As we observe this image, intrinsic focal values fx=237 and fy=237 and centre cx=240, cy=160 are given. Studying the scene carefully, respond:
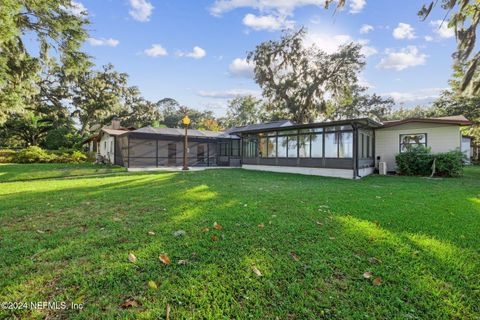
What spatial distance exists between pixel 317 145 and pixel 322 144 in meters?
0.29

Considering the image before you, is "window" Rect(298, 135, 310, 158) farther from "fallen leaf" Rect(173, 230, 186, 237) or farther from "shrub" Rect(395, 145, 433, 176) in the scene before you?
"fallen leaf" Rect(173, 230, 186, 237)

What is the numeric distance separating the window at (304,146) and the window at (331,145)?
1.03 metres

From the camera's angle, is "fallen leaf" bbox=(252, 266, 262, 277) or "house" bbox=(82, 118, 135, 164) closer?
"fallen leaf" bbox=(252, 266, 262, 277)

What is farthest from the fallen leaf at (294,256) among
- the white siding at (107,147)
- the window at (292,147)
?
the white siding at (107,147)

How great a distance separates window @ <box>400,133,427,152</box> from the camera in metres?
12.1

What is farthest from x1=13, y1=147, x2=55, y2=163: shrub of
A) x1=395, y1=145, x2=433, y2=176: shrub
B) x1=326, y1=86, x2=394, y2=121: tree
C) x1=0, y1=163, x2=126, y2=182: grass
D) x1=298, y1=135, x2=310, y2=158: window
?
x1=326, y1=86, x2=394, y2=121: tree

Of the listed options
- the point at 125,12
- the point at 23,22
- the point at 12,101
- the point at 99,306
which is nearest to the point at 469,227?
the point at 99,306

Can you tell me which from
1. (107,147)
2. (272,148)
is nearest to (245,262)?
(272,148)

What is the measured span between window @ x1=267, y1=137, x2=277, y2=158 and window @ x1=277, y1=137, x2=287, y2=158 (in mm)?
270

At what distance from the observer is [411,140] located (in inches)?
489

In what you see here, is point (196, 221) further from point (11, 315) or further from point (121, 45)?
point (121, 45)

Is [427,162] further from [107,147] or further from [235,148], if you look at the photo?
[107,147]

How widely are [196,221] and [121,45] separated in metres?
15.6

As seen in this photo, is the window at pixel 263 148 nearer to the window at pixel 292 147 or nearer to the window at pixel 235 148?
the window at pixel 292 147
